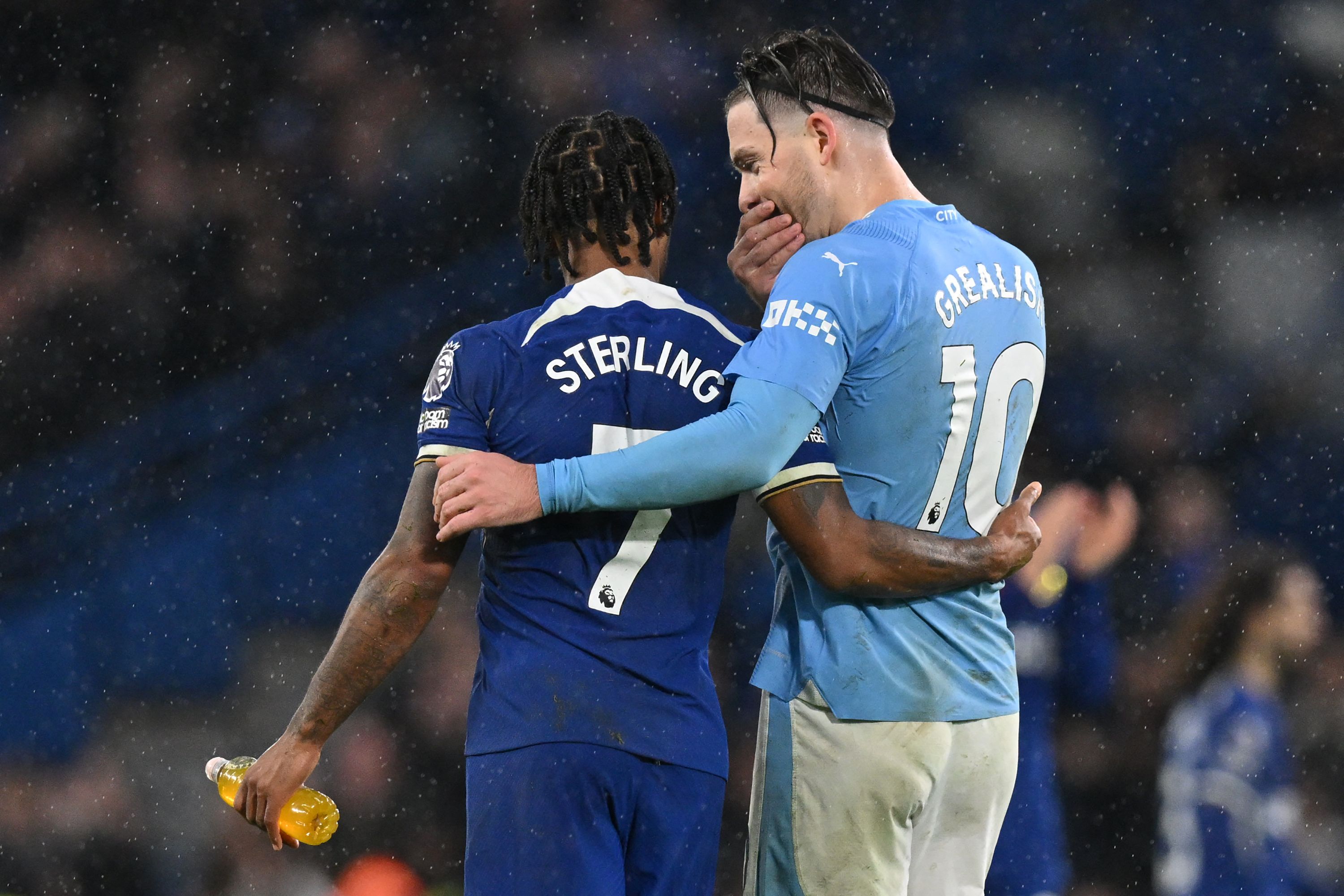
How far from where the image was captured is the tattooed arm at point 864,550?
1720 millimetres

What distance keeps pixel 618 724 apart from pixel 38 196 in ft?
12.9

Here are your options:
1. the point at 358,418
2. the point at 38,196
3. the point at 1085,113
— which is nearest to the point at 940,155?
the point at 1085,113

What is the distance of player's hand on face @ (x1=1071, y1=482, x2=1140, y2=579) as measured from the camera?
446 cm

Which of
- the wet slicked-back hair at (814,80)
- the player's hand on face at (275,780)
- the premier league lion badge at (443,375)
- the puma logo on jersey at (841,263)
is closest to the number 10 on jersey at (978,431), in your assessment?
the puma logo on jersey at (841,263)

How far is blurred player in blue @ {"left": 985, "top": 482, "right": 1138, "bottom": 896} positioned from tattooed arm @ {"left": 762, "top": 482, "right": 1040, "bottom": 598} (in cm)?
276

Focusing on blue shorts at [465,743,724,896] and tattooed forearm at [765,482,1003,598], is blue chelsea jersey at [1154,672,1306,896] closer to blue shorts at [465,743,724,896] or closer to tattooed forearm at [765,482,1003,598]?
tattooed forearm at [765,482,1003,598]

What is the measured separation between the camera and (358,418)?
4621mm

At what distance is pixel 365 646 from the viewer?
5.86 ft

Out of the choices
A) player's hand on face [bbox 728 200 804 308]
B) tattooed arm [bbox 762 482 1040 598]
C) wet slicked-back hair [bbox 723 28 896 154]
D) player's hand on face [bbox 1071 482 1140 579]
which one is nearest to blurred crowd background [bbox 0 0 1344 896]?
player's hand on face [bbox 1071 482 1140 579]

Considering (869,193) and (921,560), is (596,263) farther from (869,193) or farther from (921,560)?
(921,560)

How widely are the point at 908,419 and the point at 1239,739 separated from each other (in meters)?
3.23

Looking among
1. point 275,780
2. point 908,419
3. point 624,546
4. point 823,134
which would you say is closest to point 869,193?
point 823,134

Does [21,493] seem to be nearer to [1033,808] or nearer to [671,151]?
[671,151]

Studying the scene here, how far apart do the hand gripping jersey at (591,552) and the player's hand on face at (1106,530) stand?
2.97 m
